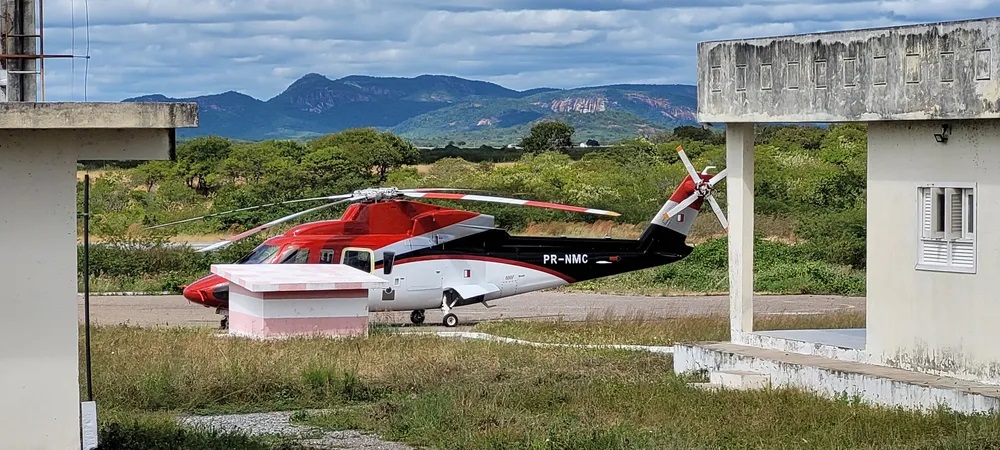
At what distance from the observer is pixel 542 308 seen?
1076 inches

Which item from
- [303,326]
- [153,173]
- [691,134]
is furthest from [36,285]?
[691,134]

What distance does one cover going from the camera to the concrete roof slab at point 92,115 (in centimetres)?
862


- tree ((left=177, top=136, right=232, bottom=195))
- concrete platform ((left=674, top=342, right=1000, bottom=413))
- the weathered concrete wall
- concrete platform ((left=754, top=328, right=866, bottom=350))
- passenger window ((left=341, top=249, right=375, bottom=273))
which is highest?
tree ((left=177, top=136, right=232, bottom=195))

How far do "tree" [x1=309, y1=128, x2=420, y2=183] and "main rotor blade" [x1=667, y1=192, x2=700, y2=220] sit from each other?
35.6 m

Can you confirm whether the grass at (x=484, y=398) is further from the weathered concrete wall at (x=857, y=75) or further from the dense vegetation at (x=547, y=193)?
the dense vegetation at (x=547, y=193)

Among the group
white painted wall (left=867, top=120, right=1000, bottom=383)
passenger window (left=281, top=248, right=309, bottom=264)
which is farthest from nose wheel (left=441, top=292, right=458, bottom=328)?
white painted wall (left=867, top=120, right=1000, bottom=383)

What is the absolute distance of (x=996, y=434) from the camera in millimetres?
10719

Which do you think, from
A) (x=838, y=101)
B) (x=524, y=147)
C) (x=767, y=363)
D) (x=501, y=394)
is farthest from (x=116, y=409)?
(x=524, y=147)

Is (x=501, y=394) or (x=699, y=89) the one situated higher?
(x=699, y=89)

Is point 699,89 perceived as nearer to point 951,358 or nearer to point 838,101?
point 838,101

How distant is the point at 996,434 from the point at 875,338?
340 cm

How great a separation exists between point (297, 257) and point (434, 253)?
2363mm

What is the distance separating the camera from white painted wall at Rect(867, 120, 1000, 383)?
1274cm

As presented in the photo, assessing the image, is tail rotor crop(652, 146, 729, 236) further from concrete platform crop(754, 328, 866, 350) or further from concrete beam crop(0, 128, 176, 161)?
concrete beam crop(0, 128, 176, 161)
